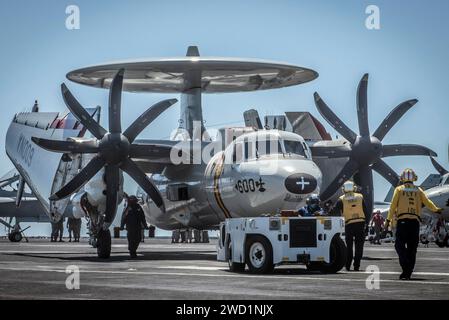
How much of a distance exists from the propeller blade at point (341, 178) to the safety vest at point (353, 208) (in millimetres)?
12521

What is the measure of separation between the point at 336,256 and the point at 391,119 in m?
16.2

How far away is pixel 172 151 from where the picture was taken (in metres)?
35.2

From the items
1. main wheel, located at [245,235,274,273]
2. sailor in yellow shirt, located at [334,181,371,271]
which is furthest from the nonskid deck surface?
sailor in yellow shirt, located at [334,181,371,271]

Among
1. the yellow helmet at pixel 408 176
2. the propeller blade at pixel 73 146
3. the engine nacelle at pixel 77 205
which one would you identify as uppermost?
the yellow helmet at pixel 408 176

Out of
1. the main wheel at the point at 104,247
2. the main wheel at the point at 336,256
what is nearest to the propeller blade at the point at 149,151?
the main wheel at the point at 104,247

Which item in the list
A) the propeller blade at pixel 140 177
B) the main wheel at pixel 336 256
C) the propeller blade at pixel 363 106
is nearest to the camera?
the main wheel at pixel 336 256

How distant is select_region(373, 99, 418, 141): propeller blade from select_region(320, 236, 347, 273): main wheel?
51.3 ft

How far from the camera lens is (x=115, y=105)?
111 ft

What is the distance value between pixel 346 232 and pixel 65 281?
24.7 feet

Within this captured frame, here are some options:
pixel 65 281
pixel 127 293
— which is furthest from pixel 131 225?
pixel 127 293

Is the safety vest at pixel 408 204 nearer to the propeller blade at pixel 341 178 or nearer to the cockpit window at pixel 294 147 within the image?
the cockpit window at pixel 294 147

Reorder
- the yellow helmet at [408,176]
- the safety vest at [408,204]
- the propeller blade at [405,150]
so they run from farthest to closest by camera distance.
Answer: the propeller blade at [405,150]
the yellow helmet at [408,176]
the safety vest at [408,204]

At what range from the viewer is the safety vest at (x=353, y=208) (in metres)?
22.0

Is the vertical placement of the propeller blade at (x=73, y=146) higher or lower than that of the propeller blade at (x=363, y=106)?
lower
